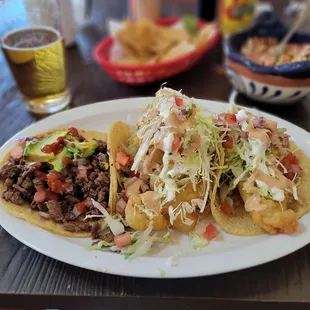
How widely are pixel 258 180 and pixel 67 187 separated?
0.55 m

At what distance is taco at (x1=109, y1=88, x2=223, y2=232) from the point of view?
1243 mm

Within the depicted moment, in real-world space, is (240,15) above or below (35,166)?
below

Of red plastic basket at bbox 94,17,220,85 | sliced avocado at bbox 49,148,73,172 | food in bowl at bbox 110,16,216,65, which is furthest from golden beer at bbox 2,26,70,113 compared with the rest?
sliced avocado at bbox 49,148,73,172

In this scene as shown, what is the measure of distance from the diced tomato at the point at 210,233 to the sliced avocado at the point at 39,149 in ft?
1.68

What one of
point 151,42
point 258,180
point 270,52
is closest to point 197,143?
point 258,180

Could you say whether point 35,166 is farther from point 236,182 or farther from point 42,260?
point 236,182

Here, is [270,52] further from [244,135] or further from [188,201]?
[188,201]

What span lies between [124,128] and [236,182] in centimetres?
45

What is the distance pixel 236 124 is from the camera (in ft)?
4.41

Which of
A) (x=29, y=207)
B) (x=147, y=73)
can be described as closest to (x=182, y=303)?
(x=29, y=207)

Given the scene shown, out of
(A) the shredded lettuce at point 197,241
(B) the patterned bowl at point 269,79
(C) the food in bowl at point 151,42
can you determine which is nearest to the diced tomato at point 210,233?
(A) the shredded lettuce at point 197,241

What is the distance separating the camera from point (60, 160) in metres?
1.34

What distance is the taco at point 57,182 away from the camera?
4.15ft

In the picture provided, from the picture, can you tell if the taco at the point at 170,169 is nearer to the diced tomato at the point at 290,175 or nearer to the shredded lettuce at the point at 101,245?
the shredded lettuce at the point at 101,245
